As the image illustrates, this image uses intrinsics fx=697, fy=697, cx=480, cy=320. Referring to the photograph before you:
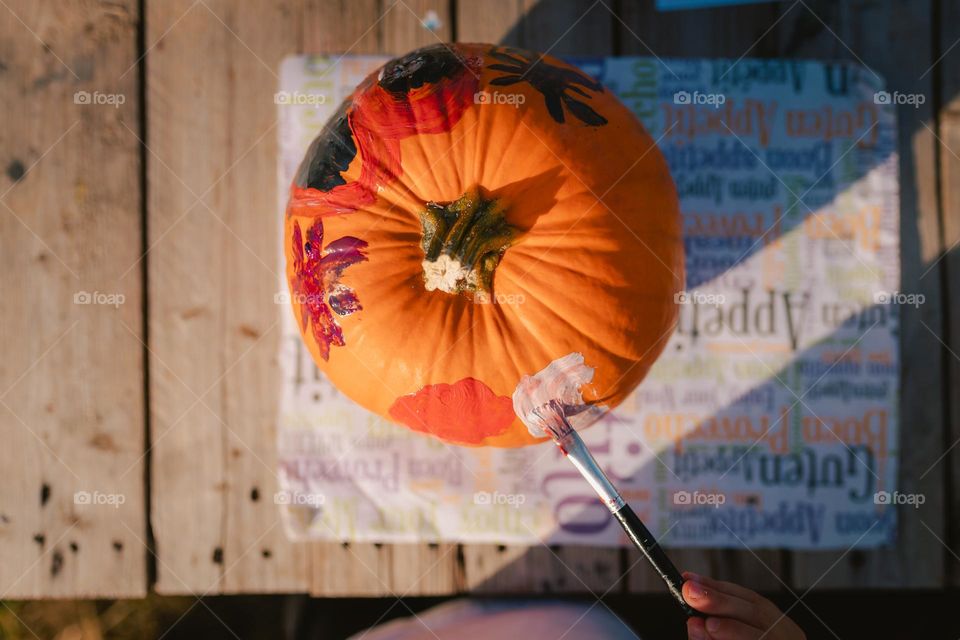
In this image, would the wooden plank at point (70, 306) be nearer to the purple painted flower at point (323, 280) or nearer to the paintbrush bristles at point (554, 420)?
the purple painted flower at point (323, 280)

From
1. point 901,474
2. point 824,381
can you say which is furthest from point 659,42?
point 901,474

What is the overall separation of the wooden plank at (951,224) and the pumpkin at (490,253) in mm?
461

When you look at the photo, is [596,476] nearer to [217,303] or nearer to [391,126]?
[391,126]

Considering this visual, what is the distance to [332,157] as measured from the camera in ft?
1.95

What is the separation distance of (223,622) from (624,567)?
0.55 m

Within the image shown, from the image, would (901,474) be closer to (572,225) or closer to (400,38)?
(572,225)

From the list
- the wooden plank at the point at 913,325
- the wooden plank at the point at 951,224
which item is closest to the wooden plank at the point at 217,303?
the wooden plank at the point at 913,325

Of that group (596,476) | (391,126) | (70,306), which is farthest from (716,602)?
(70,306)

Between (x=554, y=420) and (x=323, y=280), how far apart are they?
23 cm

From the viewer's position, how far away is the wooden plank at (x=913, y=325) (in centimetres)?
82

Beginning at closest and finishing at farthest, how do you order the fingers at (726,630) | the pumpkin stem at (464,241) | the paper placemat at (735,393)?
the pumpkin stem at (464,241)
the fingers at (726,630)
the paper placemat at (735,393)

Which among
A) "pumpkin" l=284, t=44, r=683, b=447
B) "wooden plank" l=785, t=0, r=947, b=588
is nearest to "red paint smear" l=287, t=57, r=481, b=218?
"pumpkin" l=284, t=44, r=683, b=447

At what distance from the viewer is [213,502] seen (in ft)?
2.76

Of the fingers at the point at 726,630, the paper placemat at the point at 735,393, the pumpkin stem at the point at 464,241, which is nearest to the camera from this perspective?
the pumpkin stem at the point at 464,241
